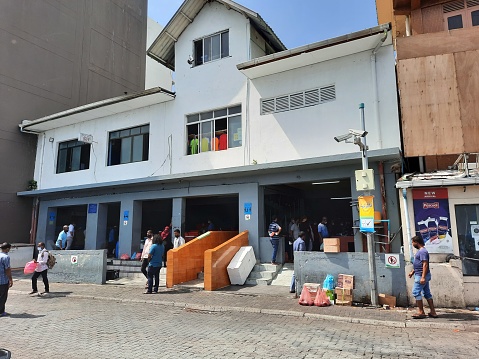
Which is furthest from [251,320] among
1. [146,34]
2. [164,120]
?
[146,34]

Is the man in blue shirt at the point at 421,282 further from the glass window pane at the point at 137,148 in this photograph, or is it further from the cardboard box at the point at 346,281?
the glass window pane at the point at 137,148

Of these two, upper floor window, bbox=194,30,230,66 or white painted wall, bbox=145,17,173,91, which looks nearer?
upper floor window, bbox=194,30,230,66

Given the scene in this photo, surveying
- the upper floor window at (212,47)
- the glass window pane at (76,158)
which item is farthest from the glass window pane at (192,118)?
the glass window pane at (76,158)

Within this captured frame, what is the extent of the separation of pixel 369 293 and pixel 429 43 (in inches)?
307

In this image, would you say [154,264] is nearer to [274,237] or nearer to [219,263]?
[219,263]

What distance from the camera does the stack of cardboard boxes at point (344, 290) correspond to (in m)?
8.95

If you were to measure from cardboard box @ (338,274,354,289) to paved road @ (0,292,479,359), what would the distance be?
1.82 metres

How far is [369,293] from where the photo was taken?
9086 millimetres

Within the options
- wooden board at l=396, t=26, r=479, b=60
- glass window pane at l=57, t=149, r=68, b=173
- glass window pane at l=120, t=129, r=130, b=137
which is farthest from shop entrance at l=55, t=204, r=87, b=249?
wooden board at l=396, t=26, r=479, b=60

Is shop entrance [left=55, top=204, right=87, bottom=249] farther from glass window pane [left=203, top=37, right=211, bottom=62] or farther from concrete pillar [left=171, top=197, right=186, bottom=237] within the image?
glass window pane [left=203, top=37, right=211, bottom=62]

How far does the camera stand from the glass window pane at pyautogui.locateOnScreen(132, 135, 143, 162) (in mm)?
17031

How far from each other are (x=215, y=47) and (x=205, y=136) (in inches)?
156

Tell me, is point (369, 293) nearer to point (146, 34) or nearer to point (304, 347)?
point (304, 347)

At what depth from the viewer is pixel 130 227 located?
16.5 metres
